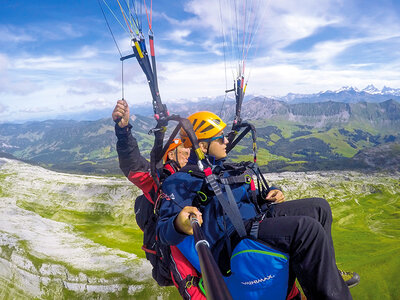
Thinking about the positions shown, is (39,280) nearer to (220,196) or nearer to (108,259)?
(108,259)

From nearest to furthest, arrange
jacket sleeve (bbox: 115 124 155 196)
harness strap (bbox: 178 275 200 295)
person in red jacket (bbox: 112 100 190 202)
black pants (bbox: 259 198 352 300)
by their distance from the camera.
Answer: black pants (bbox: 259 198 352 300)
harness strap (bbox: 178 275 200 295)
person in red jacket (bbox: 112 100 190 202)
jacket sleeve (bbox: 115 124 155 196)

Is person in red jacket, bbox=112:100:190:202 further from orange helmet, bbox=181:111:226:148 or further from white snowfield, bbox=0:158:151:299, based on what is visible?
white snowfield, bbox=0:158:151:299

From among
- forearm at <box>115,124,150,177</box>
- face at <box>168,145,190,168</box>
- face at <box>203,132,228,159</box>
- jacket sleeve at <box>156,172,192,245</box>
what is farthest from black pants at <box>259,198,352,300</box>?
forearm at <box>115,124,150,177</box>

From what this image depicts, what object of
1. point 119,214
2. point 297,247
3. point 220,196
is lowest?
point 119,214

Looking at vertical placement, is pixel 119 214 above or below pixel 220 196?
below

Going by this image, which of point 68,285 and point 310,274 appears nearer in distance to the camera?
point 310,274

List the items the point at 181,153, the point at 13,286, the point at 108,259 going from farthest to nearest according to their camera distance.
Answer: the point at 108,259 < the point at 13,286 < the point at 181,153

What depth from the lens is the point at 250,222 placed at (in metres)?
5.75

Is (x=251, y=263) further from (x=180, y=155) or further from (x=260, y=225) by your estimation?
(x=180, y=155)

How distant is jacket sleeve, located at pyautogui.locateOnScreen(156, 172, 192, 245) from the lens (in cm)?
521

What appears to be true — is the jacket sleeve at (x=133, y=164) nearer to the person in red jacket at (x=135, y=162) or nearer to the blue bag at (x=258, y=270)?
the person in red jacket at (x=135, y=162)

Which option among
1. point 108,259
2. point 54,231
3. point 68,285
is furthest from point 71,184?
point 68,285

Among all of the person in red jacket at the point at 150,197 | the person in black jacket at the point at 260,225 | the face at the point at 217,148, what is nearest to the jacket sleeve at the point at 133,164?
the person in red jacket at the point at 150,197

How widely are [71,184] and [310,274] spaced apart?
420 feet
